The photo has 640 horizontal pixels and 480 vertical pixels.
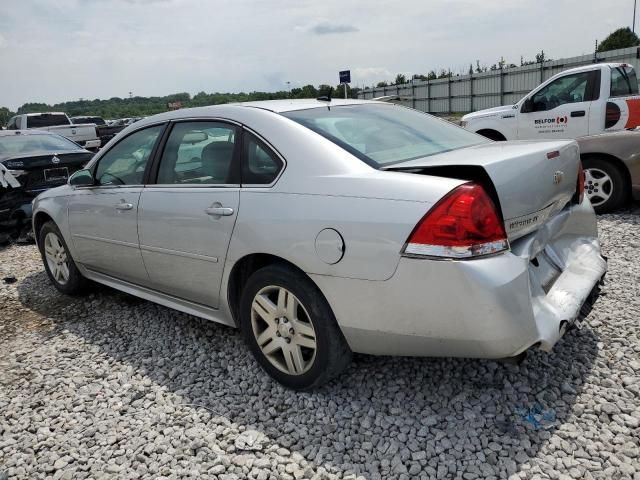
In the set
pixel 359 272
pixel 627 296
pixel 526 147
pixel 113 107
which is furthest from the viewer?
pixel 113 107

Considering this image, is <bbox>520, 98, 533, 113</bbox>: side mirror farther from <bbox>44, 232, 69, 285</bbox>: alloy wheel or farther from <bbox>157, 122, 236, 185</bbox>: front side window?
<bbox>44, 232, 69, 285</bbox>: alloy wheel

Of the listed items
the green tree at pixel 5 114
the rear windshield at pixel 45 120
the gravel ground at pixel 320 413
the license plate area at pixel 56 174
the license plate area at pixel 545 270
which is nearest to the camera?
the gravel ground at pixel 320 413

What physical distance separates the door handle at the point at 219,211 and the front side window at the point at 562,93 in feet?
23.8

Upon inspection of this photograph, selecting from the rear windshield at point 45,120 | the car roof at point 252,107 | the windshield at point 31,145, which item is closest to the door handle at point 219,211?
the car roof at point 252,107

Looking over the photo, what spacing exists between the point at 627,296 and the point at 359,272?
2455 millimetres

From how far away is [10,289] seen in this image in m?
5.34

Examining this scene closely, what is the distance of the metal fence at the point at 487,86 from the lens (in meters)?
18.3

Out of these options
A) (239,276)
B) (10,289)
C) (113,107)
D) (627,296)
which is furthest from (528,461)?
(113,107)

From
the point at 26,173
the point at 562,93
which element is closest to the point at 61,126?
the point at 26,173

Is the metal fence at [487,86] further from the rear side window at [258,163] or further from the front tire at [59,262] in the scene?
the rear side window at [258,163]

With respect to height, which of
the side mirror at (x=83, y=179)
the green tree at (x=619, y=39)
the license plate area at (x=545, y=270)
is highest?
the green tree at (x=619, y=39)

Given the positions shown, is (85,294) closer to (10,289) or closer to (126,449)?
(10,289)

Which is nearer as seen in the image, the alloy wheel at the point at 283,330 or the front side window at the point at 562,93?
the alloy wheel at the point at 283,330

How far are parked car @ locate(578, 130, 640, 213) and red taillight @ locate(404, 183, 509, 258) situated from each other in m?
4.45
